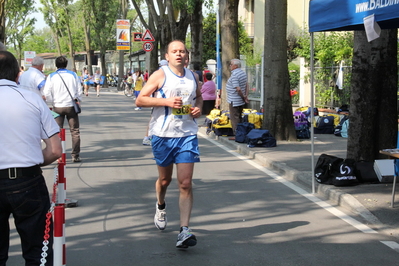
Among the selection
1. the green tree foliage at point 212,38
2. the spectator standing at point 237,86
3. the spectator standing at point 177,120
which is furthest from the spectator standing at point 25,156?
the green tree foliage at point 212,38

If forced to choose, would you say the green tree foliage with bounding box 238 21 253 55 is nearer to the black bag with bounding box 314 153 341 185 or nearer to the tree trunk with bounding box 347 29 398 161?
the tree trunk with bounding box 347 29 398 161

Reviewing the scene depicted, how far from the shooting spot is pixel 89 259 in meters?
5.22

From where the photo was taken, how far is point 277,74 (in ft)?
43.5

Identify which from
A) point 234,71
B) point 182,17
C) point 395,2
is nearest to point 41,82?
point 234,71

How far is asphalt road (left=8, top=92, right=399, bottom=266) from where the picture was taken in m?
5.30

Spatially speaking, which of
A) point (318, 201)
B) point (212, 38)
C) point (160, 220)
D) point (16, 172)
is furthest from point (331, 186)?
point (212, 38)

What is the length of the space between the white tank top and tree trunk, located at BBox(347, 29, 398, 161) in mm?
4040

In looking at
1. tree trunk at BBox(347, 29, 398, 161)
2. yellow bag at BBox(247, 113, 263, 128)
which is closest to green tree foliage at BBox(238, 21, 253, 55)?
yellow bag at BBox(247, 113, 263, 128)

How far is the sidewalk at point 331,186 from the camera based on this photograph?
6.65 meters

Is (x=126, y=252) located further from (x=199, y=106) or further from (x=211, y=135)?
A: (x=211, y=135)

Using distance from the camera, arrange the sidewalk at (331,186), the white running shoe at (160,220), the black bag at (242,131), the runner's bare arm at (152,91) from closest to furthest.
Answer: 1. the runner's bare arm at (152,91)
2. the white running shoe at (160,220)
3. the sidewalk at (331,186)
4. the black bag at (242,131)

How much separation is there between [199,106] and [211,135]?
10027mm

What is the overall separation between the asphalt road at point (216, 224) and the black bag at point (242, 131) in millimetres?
2790

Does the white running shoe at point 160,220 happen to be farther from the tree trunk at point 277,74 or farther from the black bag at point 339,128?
the black bag at point 339,128
